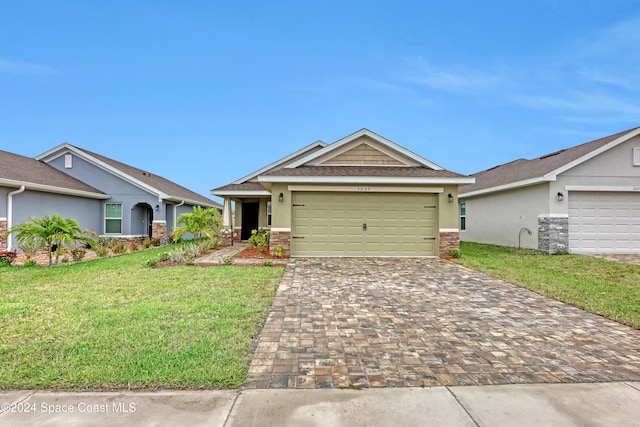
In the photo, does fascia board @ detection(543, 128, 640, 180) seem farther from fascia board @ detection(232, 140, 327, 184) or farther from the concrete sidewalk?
the concrete sidewalk

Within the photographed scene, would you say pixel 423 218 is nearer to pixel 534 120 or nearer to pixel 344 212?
pixel 344 212

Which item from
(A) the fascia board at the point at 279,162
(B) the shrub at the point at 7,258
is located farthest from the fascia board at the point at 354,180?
(B) the shrub at the point at 7,258

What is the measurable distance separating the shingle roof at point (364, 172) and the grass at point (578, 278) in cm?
315

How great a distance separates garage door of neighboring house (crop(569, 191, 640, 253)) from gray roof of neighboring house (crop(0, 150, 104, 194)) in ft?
69.5

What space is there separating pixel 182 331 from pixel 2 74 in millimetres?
22406

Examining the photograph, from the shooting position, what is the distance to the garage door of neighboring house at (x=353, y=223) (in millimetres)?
11328

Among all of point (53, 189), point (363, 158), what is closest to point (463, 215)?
point (363, 158)

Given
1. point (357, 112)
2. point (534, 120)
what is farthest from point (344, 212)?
point (534, 120)

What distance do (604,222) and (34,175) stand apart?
926 inches

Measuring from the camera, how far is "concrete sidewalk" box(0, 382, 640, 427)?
247 cm

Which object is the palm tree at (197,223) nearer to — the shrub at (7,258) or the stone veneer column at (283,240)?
the stone veneer column at (283,240)

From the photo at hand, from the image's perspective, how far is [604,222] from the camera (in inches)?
508

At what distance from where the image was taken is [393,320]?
486 cm

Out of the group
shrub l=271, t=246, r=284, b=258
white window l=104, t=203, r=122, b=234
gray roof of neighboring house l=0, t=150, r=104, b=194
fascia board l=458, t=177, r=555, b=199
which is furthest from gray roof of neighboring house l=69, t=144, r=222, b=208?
fascia board l=458, t=177, r=555, b=199
